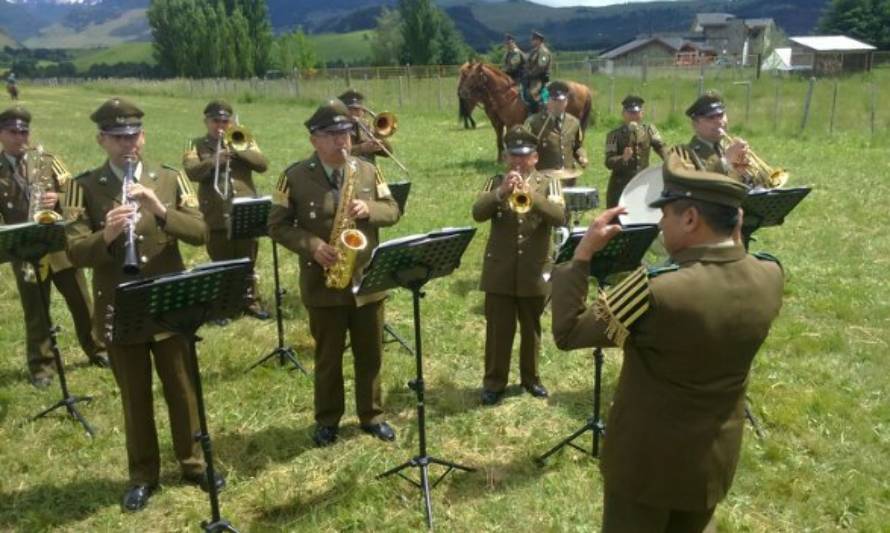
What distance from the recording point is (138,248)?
4.82 meters

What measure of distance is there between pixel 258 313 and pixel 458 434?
372 centimetres

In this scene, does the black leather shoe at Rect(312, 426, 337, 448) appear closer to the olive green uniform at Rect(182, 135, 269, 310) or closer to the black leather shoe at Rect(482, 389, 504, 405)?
the black leather shoe at Rect(482, 389, 504, 405)

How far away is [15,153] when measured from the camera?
657 cm

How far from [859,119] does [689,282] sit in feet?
75.9

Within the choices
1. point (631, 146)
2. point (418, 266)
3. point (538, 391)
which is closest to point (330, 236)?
point (418, 266)

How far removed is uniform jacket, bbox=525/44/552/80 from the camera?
16719mm

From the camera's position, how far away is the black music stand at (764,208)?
18.8 feet

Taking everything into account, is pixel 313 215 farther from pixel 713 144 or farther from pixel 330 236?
pixel 713 144

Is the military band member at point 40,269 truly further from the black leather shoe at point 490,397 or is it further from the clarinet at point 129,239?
the black leather shoe at point 490,397

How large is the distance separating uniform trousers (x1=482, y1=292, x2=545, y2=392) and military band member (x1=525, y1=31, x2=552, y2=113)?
36.3 ft

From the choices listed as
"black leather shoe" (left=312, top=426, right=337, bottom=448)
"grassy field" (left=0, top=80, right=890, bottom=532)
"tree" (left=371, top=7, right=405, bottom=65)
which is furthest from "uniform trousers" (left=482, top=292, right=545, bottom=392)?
"tree" (left=371, top=7, right=405, bottom=65)

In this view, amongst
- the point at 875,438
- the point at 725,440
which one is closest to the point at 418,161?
the point at 875,438

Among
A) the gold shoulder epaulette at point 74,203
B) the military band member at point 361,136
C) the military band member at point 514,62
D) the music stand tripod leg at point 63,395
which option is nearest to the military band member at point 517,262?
the military band member at point 361,136

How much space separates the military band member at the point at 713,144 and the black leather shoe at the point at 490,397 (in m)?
2.68
